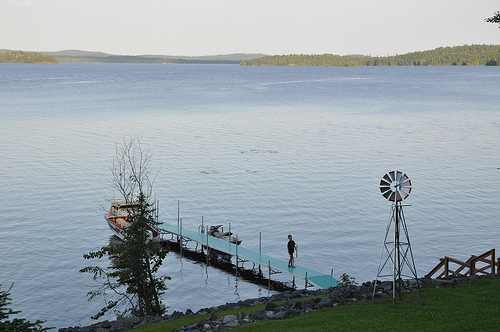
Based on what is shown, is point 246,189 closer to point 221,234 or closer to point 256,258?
point 221,234

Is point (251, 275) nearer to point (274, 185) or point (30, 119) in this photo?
point (274, 185)

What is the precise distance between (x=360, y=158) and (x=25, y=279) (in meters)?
39.0

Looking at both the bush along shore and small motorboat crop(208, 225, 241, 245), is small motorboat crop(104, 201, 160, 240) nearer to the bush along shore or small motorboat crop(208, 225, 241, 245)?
small motorboat crop(208, 225, 241, 245)

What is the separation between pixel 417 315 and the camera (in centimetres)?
1538

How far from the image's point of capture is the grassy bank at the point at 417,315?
14492 mm

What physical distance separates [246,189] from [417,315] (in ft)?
105

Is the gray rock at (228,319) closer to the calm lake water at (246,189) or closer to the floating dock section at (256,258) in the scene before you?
the calm lake water at (246,189)

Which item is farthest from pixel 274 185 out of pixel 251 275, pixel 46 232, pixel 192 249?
pixel 46 232

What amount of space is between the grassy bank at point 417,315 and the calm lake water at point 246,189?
12.0 metres

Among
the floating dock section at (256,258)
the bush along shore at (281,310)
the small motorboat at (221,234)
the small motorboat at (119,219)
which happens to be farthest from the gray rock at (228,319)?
the small motorboat at (119,219)

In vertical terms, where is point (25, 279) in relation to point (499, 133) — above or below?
below

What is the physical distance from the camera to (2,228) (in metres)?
37.3

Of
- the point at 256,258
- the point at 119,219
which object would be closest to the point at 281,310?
the point at 256,258

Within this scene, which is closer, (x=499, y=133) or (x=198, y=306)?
(x=198, y=306)
